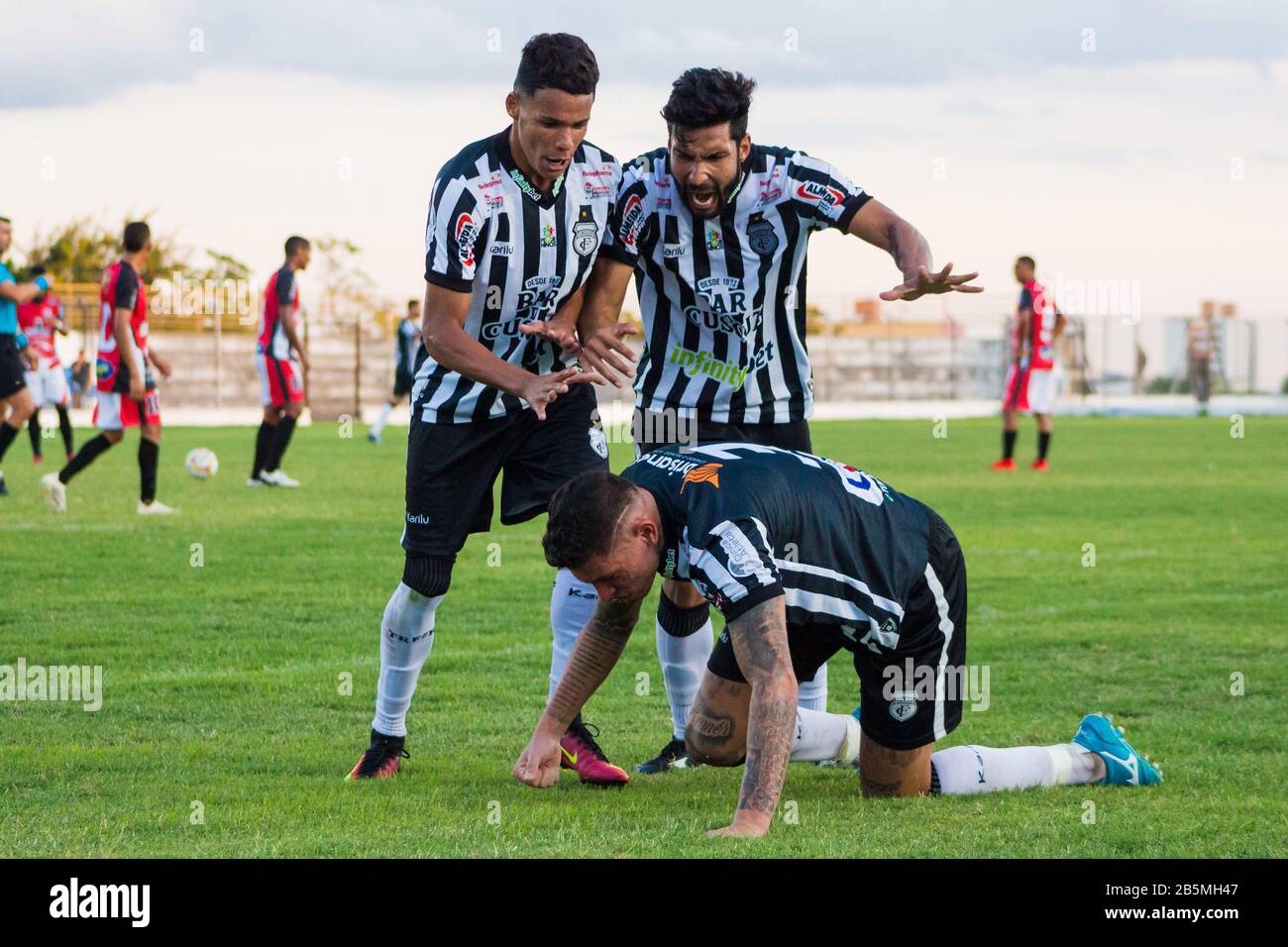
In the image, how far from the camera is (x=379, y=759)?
540 cm

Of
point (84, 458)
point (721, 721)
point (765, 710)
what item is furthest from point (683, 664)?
point (84, 458)

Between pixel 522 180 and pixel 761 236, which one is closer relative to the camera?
pixel 522 180

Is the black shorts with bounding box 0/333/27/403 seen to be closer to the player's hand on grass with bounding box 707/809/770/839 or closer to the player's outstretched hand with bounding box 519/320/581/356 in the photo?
the player's outstretched hand with bounding box 519/320/581/356

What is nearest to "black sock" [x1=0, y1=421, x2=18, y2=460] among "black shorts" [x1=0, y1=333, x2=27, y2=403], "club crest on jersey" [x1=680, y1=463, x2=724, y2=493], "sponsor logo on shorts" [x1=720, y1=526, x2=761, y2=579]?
"black shorts" [x1=0, y1=333, x2=27, y2=403]

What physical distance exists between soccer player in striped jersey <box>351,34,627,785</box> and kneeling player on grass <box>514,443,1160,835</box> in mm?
531

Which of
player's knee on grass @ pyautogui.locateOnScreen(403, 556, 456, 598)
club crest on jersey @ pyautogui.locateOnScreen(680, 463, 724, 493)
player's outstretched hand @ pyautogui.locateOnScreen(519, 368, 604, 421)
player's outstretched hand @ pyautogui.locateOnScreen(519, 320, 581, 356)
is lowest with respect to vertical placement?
player's knee on grass @ pyautogui.locateOnScreen(403, 556, 456, 598)

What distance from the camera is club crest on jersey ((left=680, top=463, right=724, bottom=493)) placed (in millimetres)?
4469

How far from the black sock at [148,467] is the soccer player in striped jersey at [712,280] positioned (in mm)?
8395

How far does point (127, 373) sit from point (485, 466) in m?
8.44

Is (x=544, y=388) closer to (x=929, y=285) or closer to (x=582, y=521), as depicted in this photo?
(x=582, y=521)

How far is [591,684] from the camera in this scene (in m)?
5.00

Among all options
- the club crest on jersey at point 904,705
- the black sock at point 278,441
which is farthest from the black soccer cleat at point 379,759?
the black sock at point 278,441
